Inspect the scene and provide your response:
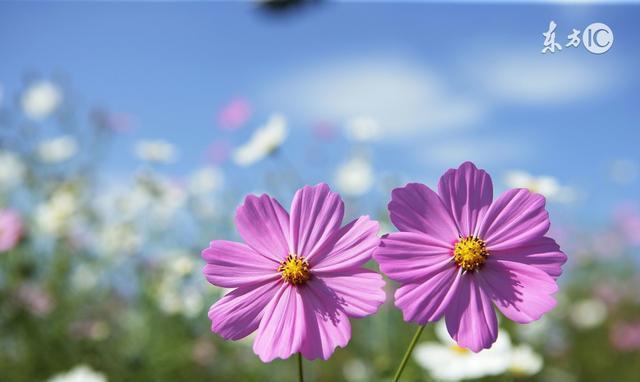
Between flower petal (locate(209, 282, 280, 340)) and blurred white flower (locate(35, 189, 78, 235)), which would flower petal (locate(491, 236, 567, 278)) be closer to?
flower petal (locate(209, 282, 280, 340))

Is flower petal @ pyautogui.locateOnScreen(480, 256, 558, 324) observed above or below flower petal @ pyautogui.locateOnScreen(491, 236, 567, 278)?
below

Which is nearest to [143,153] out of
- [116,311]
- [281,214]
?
[116,311]

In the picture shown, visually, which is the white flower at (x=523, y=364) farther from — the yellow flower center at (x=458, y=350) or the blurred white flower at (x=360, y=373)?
the blurred white flower at (x=360, y=373)

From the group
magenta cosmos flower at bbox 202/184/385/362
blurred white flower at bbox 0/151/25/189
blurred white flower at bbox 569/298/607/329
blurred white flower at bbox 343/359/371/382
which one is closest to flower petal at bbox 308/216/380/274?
magenta cosmos flower at bbox 202/184/385/362

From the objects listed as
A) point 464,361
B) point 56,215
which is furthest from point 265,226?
point 56,215

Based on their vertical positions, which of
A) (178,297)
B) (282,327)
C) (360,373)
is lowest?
(282,327)

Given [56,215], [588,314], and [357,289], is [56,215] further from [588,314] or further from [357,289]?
[588,314]

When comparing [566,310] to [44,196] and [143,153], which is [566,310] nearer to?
[143,153]

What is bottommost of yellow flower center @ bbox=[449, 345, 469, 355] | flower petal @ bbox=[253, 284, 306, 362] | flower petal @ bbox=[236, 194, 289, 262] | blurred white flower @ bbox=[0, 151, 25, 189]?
flower petal @ bbox=[253, 284, 306, 362]
